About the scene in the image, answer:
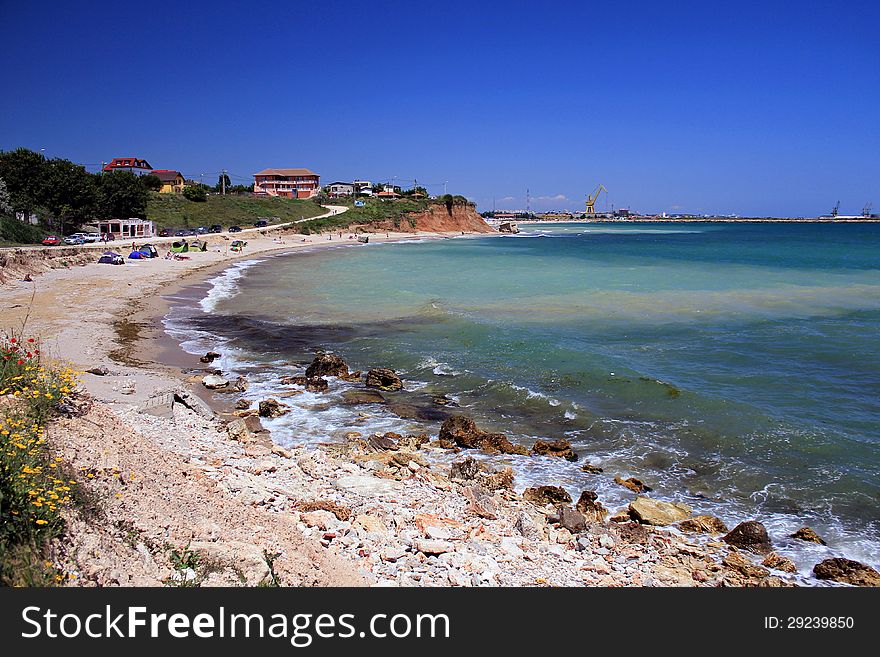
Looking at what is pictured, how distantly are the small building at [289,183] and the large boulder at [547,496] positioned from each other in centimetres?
15996

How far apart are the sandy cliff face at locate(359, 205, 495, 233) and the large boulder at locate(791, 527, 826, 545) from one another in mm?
111417

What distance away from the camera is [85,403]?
1022 centimetres

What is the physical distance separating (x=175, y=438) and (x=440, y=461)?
524cm

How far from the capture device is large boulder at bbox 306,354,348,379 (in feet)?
61.3

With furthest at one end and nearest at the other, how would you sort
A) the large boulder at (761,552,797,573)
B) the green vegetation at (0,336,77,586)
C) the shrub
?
the shrub → the large boulder at (761,552,797,573) → the green vegetation at (0,336,77,586)

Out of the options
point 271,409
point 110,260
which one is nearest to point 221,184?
point 110,260

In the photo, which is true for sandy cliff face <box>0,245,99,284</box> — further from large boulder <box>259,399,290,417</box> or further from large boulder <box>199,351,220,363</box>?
large boulder <box>259,399,290,417</box>

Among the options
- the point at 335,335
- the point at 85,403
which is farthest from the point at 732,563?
the point at 335,335

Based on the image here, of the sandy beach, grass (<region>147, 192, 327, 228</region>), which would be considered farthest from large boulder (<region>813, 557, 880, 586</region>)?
grass (<region>147, 192, 327, 228</region>)

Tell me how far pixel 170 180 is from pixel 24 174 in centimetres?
6695

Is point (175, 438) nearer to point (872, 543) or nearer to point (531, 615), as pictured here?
point (531, 615)

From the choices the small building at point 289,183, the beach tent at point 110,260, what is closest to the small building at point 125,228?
the beach tent at point 110,260

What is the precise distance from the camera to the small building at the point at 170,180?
121 meters

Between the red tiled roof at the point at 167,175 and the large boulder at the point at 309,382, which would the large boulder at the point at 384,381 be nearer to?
the large boulder at the point at 309,382
